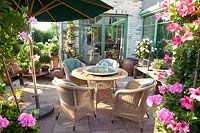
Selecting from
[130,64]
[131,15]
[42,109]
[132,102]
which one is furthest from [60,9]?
[131,15]

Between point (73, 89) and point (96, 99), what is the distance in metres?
0.97

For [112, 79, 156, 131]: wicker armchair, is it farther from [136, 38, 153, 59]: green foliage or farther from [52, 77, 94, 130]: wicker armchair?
[136, 38, 153, 59]: green foliage

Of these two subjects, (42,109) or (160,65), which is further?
(160,65)

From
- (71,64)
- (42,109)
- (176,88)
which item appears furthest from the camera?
(71,64)

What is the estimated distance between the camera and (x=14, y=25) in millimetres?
1479

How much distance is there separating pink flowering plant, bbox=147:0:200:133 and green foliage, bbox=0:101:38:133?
1.25 metres

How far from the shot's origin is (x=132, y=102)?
9.12 feet

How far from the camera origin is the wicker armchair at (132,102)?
8.86ft

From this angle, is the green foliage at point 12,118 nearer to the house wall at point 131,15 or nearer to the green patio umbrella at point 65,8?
the green patio umbrella at point 65,8

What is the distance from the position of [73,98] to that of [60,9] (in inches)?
73.9

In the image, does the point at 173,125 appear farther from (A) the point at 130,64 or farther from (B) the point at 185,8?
(A) the point at 130,64

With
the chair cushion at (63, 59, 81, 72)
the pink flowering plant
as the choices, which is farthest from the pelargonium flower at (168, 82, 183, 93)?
the chair cushion at (63, 59, 81, 72)

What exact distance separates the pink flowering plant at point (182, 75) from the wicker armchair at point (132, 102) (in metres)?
0.79

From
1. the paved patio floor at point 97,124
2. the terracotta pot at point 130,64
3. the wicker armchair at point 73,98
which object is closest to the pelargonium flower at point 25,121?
the wicker armchair at point 73,98
